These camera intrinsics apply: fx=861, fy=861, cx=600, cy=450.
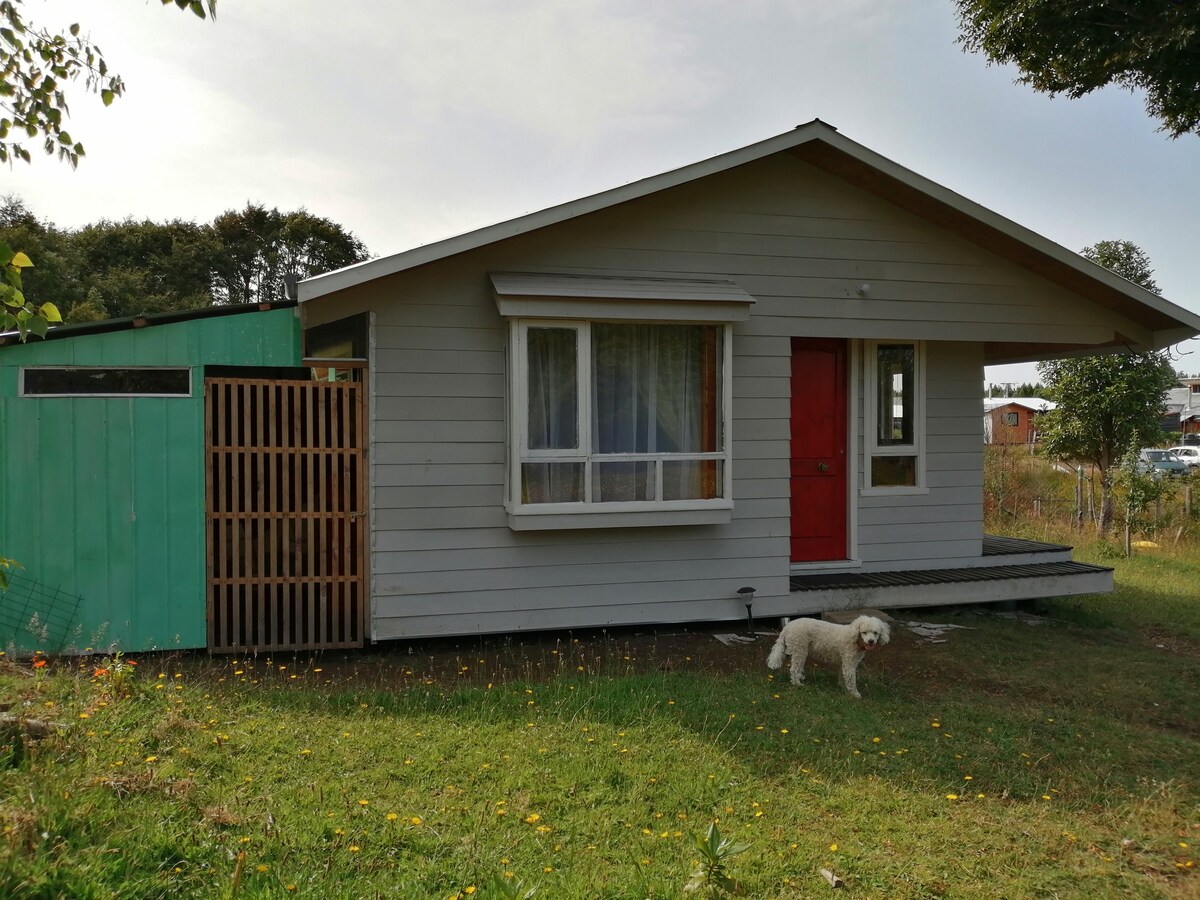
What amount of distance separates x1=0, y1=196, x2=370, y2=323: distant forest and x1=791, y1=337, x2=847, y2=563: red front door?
90.2 feet

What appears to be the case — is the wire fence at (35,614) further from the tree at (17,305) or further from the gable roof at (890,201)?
the tree at (17,305)

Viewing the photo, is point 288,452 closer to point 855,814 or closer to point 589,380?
point 589,380

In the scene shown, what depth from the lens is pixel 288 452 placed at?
22.6 ft

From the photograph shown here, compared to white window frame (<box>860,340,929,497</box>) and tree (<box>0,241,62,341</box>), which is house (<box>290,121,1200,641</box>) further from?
tree (<box>0,241,62,341</box>)

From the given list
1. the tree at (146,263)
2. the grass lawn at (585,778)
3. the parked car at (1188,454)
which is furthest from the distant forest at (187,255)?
the parked car at (1188,454)

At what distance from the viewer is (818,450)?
8.88 m

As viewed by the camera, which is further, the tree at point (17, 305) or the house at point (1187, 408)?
the house at point (1187, 408)

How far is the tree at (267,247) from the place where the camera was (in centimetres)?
3822

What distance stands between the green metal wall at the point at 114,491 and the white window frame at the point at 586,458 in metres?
2.06

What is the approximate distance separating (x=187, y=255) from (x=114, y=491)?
112 feet

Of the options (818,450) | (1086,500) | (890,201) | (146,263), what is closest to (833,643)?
Answer: (818,450)

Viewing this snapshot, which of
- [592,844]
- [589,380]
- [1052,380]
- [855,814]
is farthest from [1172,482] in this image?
[592,844]

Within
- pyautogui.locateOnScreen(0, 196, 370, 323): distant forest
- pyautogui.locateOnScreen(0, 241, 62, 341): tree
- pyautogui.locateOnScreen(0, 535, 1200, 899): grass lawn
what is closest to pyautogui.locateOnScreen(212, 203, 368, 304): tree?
pyautogui.locateOnScreen(0, 196, 370, 323): distant forest

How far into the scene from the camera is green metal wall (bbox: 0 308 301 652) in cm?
650
